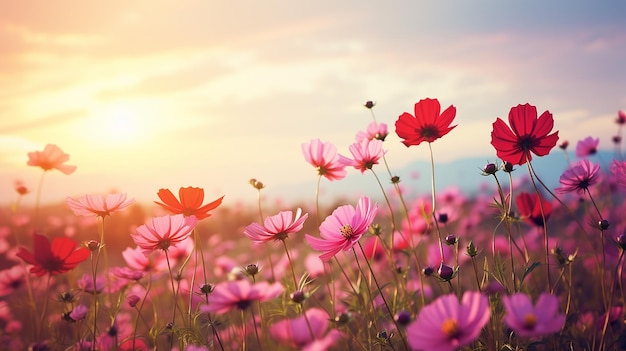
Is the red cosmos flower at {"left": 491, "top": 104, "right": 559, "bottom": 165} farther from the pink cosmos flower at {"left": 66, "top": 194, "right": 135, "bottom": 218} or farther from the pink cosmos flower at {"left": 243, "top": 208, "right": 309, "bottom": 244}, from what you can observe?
the pink cosmos flower at {"left": 66, "top": 194, "right": 135, "bottom": 218}

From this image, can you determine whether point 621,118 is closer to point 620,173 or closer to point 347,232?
point 620,173

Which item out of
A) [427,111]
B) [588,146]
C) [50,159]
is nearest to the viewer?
[427,111]

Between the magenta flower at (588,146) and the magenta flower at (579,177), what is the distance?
2.97 feet

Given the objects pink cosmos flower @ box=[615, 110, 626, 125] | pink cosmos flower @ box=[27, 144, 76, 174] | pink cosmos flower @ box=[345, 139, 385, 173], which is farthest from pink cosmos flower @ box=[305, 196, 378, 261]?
pink cosmos flower @ box=[615, 110, 626, 125]

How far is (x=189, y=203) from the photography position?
3.62ft

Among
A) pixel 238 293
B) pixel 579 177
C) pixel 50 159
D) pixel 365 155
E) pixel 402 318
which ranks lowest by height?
pixel 402 318

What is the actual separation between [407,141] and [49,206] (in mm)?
7502

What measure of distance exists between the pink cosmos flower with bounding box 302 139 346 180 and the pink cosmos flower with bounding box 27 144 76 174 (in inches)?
35.4

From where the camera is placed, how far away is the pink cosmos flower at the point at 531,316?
609 mm

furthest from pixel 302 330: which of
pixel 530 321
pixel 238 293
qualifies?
pixel 530 321

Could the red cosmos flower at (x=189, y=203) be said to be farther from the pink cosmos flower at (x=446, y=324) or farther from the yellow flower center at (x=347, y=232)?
the pink cosmos flower at (x=446, y=324)

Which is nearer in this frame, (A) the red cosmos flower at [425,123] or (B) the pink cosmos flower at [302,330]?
(B) the pink cosmos flower at [302,330]

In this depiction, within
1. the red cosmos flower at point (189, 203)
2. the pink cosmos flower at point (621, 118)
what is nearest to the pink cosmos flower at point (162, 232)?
the red cosmos flower at point (189, 203)

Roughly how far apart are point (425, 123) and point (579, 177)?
42cm
